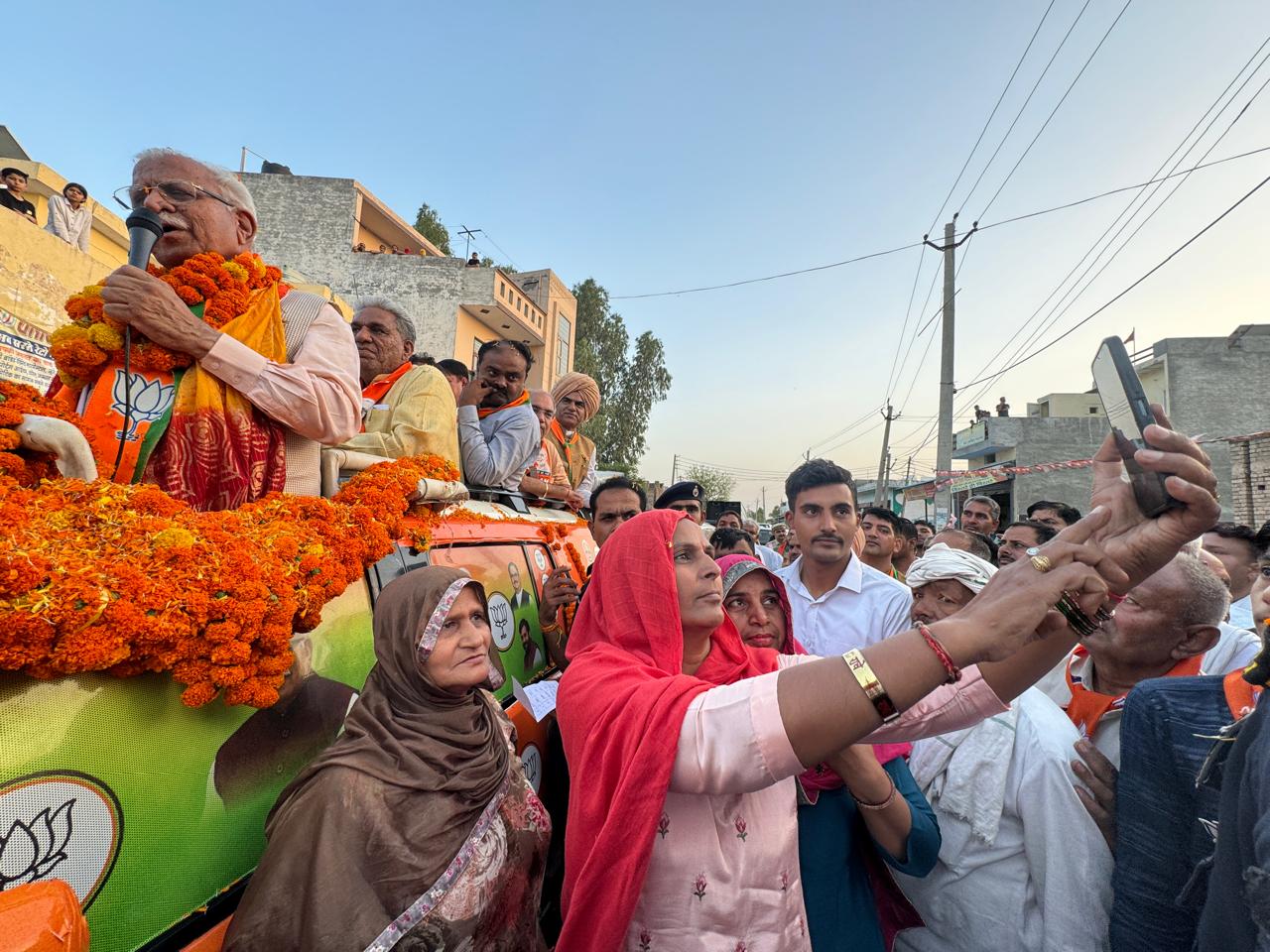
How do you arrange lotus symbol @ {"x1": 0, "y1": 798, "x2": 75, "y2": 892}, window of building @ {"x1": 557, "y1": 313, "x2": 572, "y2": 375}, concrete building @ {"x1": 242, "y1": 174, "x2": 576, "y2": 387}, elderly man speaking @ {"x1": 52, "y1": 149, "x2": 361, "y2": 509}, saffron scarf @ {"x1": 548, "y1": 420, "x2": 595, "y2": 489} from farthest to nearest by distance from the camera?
window of building @ {"x1": 557, "y1": 313, "x2": 572, "y2": 375} < concrete building @ {"x1": 242, "y1": 174, "x2": 576, "y2": 387} < saffron scarf @ {"x1": 548, "y1": 420, "x2": 595, "y2": 489} < elderly man speaking @ {"x1": 52, "y1": 149, "x2": 361, "y2": 509} < lotus symbol @ {"x1": 0, "y1": 798, "x2": 75, "y2": 892}

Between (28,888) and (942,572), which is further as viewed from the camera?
(942,572)

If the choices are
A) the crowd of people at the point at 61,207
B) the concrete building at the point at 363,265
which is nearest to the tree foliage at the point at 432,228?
the concrete building at the point at 363,265

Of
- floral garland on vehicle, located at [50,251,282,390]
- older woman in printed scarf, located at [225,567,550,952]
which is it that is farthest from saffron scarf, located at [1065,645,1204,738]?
floral garland on vehicle, located at [50,251,282,390]

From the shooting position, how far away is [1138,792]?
1.57 m

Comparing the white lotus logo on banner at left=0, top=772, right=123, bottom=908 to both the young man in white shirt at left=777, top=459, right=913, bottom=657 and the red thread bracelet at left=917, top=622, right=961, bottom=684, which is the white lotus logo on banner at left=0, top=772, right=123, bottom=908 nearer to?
the red thread bracelet at left=917, top=622, right=961, bottom=684

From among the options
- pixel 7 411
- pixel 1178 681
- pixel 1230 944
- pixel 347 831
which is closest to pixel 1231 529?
pixel 1178 681

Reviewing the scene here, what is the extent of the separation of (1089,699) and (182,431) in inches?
127

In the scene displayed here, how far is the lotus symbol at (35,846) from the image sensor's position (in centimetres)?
98

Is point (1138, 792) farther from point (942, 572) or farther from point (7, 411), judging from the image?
point (7, 411)

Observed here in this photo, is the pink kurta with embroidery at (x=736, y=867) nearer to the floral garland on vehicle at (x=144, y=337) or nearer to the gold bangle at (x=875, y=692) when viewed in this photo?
the gold bangle at (x=875, y=692)

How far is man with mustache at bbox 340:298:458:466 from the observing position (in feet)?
10.5

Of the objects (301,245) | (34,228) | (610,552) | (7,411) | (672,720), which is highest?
(301,245)

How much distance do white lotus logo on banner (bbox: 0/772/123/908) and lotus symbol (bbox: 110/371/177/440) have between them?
1240 mm

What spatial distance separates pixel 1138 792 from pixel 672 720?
127 cm
